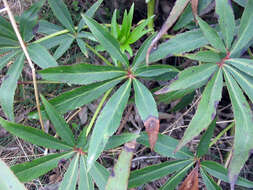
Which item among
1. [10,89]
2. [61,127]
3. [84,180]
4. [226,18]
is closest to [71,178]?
[84,180]

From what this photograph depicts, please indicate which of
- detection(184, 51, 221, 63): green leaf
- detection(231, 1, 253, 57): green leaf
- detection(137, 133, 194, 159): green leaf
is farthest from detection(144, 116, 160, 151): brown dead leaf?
detection(231, 1, 253, 57): green leaf

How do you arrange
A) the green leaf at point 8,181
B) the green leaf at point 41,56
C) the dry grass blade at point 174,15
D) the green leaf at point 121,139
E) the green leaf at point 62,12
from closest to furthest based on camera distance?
the green leaf at point 8,181
the dry grass blade at point 174,15
the green leaf at point 121,139
the green leaf at point 41,56
the green leaf at point 62,12

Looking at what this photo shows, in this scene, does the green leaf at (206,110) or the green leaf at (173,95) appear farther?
the green leaf at (173,95)

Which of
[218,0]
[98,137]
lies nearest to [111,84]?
[98,137]

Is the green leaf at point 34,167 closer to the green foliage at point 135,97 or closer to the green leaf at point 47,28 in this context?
the green foliage at point 135,97

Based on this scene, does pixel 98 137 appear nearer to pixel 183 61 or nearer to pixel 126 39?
pixel 126 39

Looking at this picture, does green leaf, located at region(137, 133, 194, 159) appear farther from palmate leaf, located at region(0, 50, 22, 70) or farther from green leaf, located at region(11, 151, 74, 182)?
palmate leaf, located at region(0, 50, 22, 70)

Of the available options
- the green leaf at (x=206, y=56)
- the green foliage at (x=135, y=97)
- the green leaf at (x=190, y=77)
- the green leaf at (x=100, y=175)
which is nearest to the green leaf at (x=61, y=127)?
the green foliage at (x=135, y=97)
